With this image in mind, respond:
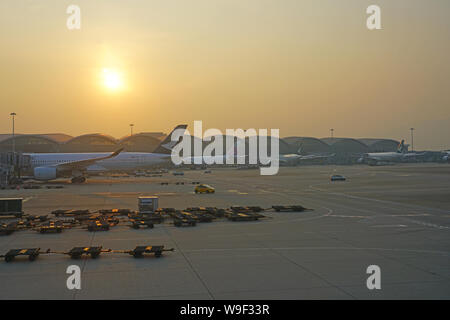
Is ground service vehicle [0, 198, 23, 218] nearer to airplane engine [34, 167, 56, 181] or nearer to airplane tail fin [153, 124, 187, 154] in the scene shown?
airplane engine [34, 167, 56, 181]

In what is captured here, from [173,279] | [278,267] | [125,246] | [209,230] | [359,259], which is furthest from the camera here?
[209,230]

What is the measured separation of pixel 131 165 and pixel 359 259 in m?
64.0

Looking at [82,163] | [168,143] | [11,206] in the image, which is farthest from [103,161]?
[11,206]

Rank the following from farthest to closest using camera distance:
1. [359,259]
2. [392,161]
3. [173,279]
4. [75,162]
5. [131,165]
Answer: [392,161] < [131,165] < [75,162] < [359,259] < [173,279]

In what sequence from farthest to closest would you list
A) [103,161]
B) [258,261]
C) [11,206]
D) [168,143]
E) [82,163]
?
[168,143], [103,161], [82,163], [11,206], [258,261]

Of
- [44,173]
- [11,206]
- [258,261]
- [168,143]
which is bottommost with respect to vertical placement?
[258,261]

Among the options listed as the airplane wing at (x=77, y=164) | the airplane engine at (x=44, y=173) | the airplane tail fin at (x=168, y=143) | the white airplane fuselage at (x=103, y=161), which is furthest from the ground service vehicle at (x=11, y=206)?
the airplane tail fin at (x=168, y=143)

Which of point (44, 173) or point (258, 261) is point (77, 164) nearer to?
point (44, 173)

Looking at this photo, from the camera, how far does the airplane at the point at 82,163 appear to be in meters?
64.6

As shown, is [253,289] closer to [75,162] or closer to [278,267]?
[278,267]

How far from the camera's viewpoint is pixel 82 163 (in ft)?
224

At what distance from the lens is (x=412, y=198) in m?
42.3

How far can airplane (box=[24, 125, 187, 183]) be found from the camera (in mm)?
64625
